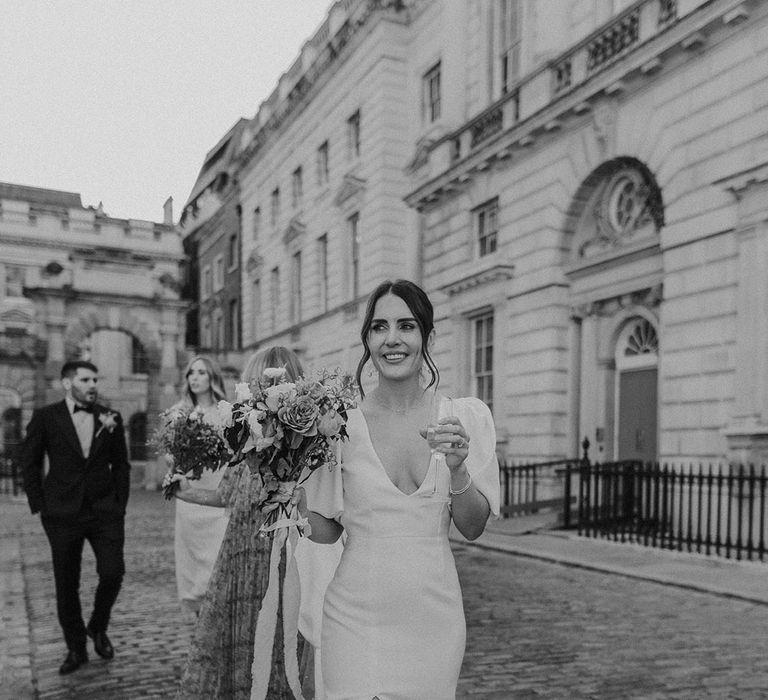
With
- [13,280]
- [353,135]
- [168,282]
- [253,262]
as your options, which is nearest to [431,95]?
[353,135]

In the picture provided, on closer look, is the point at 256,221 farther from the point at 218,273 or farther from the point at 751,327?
the point at 751,327

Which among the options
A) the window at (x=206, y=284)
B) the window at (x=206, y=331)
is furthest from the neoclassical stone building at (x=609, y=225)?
the window at (x=206, y=331)

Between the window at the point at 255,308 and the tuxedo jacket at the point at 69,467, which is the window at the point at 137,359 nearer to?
the window at the point at 255,308

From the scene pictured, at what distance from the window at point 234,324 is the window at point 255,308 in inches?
90.5

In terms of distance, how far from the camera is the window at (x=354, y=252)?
25109 millimetres

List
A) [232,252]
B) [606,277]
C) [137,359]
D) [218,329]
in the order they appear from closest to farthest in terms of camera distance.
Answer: [606,277] → [232,252] → [218,329] → [137,359]

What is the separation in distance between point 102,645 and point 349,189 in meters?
19.9

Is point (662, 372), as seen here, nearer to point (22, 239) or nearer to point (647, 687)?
point (647, 687)

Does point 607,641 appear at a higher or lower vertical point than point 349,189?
lower

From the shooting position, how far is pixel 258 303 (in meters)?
34.2

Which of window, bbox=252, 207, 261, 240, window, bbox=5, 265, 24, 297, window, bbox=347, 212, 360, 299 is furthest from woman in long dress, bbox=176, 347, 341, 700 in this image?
window, bbox=5, 265, 24, 297

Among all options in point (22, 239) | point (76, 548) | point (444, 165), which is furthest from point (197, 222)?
point (76, 548)

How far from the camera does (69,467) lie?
19.9 ft

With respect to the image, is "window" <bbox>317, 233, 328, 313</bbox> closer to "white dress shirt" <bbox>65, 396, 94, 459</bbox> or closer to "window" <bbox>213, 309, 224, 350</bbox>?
"window" <bbox>213, 309, 224, 350</bbox>
